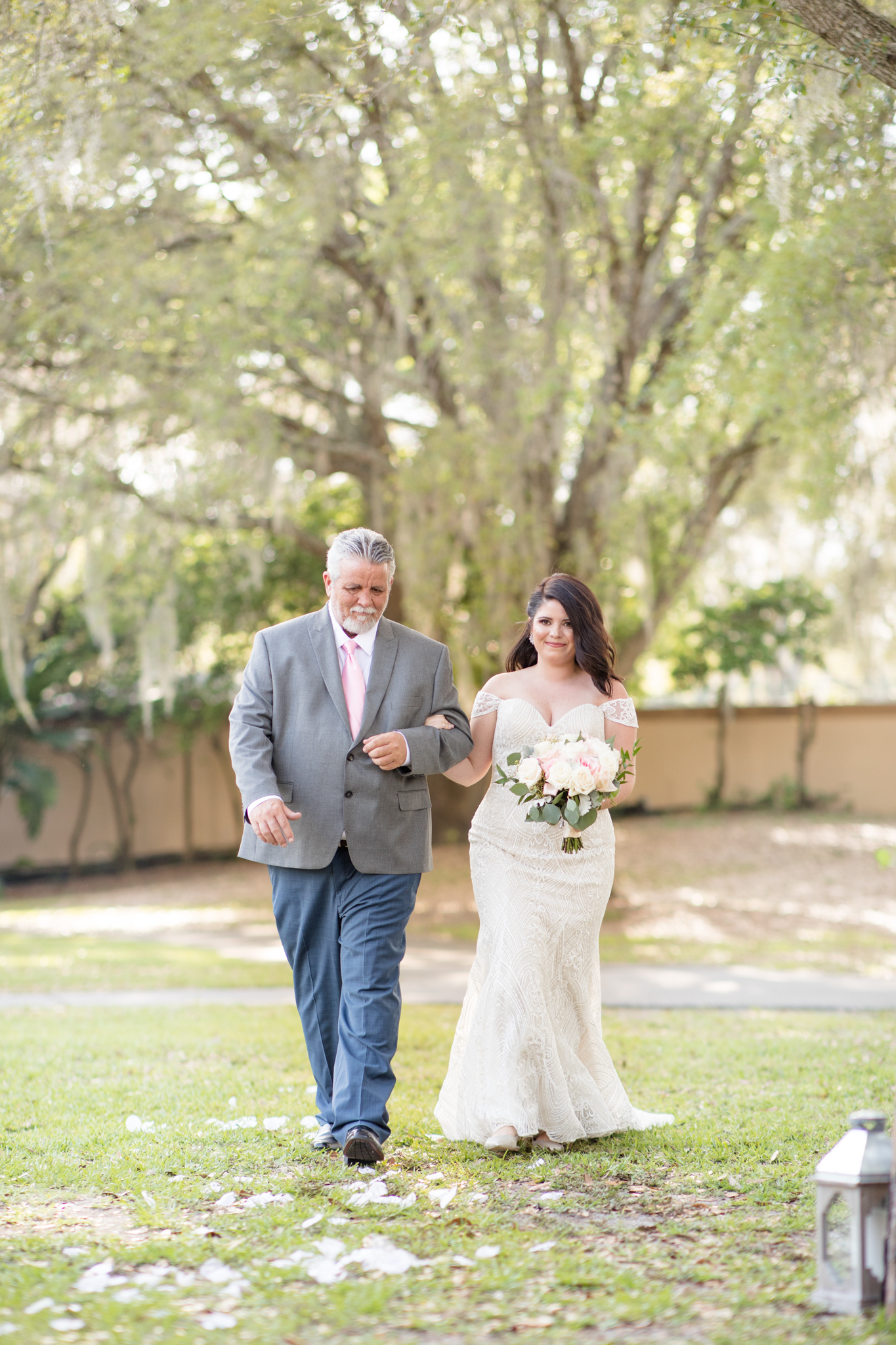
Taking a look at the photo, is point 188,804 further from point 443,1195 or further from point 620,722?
point 443,1195

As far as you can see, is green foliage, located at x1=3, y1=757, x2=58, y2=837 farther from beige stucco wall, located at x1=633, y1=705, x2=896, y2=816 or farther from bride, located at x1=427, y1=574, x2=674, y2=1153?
bride, located at x1=427, y1=574, x2=674, y2=1153

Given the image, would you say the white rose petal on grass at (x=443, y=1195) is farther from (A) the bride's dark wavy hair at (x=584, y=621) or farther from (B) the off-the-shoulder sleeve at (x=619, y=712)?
(A) the bride's dark wavy hair at (x=584, y=621)

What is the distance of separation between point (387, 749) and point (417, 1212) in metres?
1.41

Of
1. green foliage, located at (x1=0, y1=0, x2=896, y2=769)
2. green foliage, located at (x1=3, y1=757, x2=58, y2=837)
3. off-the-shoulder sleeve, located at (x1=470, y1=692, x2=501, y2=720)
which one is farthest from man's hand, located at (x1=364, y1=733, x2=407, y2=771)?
green foliage, located at (x1=3, y1=757, x2=58, y2=837)

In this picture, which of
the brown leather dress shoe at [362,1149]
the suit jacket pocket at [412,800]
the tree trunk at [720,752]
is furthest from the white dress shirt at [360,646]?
the tree trunk at [720,752]

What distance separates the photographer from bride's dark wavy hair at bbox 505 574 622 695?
484 centimetres

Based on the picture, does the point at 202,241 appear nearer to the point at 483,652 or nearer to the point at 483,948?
the point at 483,652

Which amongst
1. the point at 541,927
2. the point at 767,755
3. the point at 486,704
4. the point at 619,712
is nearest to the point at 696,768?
the point at 767,755

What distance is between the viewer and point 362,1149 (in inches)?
163

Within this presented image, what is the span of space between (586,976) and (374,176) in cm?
931

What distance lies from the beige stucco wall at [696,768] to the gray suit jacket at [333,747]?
13163 millimetres

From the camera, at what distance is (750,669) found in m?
18.0

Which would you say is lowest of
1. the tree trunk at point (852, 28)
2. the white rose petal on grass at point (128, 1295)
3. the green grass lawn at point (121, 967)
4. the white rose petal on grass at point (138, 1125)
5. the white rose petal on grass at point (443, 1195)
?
the green grass lawn at point (121, 967)

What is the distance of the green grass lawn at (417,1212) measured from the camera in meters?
2.94
